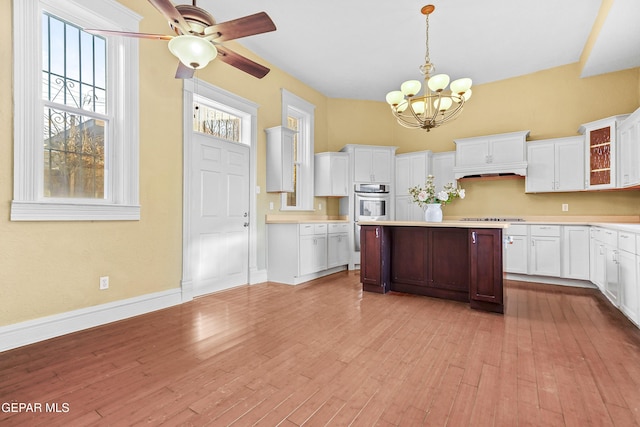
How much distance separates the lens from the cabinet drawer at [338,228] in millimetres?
Result: 5215

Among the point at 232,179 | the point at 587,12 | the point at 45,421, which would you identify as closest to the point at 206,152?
the point at 232,179

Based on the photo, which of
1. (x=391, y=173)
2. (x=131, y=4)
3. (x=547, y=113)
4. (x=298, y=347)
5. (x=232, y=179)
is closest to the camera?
(x=298, y=347)

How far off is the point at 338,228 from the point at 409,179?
5.68 ft

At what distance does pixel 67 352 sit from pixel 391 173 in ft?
17.2

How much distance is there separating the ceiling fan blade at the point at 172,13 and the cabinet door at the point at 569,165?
5.31m

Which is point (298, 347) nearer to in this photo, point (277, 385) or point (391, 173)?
point (277, 385)

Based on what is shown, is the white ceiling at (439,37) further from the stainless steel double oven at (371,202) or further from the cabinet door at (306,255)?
the cabinet door at (306,255)

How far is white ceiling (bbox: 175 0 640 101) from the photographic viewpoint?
3516 mm

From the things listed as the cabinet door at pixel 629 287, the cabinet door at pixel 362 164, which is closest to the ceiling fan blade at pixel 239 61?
the cabinet door at pixel 362 164

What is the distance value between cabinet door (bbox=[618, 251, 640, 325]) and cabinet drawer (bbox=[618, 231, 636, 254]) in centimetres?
5

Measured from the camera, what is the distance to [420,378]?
191 cm

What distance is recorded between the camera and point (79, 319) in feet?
8.85

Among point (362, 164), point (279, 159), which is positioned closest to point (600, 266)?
point (362, 164)

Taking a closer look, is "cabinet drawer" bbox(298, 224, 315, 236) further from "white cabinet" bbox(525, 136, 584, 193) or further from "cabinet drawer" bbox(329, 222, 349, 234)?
"white cabinet" bbox(525, 136, 584, 193)
